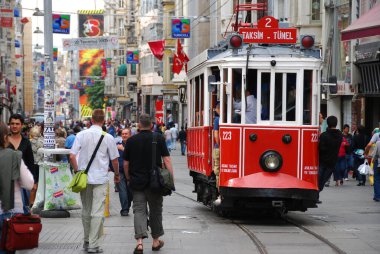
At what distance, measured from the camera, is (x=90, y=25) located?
274 ft

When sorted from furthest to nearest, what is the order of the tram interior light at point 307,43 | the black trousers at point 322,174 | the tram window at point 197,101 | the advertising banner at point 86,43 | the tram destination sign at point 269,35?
the advertising banner at point 86,43
the tram window at point 197,101
the black trousers at point 322,174
the tram interior light at point 307,43
the tram destination sign at point 269,35

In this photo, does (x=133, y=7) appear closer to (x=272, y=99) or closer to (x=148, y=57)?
(x=148, y=57)

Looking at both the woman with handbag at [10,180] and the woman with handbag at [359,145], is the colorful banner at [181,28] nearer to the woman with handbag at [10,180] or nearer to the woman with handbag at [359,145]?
the woman with handbag at [359,145]

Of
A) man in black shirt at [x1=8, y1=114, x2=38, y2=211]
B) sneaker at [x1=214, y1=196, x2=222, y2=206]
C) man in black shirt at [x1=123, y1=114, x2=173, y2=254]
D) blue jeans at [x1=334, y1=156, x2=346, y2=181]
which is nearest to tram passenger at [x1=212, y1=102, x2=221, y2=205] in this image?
sneaker at [x1=214, y1=196, x2=222, y2=206]

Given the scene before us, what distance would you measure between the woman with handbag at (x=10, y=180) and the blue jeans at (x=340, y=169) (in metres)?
17.9

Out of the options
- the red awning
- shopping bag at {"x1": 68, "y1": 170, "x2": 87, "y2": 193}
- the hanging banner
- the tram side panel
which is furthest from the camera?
the hanging banner

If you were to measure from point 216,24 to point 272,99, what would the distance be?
45588 millimetres

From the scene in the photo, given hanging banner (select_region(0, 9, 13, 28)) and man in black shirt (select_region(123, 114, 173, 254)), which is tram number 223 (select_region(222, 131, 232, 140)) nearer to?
man in black shirt (select_region(123, 114, 173, 254))

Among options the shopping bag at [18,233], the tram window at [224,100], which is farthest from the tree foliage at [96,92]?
the shopping bag at [18,233]

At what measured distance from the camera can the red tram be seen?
16.0 meters

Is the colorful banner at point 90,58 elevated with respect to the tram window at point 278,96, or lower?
elevated

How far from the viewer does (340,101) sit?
1577 inches

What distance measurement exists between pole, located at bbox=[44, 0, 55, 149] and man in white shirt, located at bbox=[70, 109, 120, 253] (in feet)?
25.4

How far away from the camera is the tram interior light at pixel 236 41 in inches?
642
